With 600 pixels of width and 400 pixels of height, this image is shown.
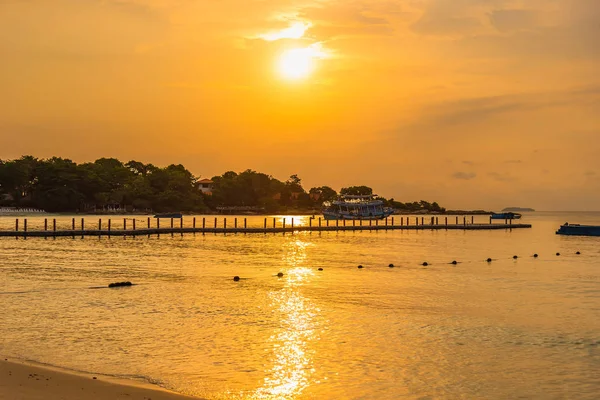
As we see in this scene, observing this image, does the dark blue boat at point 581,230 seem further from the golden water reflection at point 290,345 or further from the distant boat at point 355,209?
the golden water reflection at point 290,345

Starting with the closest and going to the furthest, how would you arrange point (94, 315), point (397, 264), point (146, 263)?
point (94, 315), point (146, 263), point (397, 264)

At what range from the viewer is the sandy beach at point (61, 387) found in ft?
44.1

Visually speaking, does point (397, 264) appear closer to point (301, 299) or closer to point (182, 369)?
point (301, 299)

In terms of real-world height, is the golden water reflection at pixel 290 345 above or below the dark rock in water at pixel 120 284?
below

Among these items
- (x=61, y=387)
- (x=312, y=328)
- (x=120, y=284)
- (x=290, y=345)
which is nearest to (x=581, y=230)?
(x=120, y=284)

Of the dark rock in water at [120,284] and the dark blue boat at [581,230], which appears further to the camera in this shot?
the dark blue boat at [581,230]

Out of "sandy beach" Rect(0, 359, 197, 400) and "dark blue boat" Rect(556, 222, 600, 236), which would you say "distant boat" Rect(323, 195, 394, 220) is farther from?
"sandy beach" Rect(0, 359, 197, 400)

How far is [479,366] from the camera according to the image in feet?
60.2

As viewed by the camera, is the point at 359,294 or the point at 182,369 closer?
the point at 182,369

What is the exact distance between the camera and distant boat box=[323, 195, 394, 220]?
14738cm

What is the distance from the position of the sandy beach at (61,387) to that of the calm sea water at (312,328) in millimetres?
851

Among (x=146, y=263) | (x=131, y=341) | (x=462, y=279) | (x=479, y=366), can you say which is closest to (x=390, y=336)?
(x=479, y=366)

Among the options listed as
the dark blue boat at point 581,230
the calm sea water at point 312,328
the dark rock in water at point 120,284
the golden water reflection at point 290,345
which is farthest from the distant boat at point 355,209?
the golden water reflection at point 290,345

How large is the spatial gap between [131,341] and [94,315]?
5.02 metres
